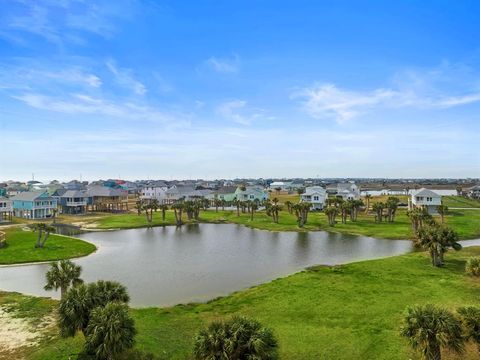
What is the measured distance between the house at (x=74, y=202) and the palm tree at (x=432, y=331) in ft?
341

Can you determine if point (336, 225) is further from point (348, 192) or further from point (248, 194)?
point (248, 194)

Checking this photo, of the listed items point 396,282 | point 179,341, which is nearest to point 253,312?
point 179,341

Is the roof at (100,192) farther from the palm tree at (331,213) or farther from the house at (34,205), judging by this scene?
the palm tree at (331,213)

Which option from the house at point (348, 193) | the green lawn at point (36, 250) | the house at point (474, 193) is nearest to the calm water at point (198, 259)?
the green lawn at point (36, 250)

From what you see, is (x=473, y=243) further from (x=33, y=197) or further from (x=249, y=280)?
(x=33, y=197)

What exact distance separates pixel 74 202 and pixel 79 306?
307 feet

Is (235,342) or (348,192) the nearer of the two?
(235,342)

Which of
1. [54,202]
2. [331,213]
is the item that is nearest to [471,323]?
[331,213]

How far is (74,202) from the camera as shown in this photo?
105 meters

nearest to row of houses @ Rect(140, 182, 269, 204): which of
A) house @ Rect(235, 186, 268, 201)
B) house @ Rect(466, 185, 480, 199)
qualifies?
house @ Rect(235, 186, 268, 201)

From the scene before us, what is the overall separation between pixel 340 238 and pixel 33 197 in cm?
7844

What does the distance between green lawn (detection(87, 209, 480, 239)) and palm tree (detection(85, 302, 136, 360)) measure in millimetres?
54649

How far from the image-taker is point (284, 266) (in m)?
44.3

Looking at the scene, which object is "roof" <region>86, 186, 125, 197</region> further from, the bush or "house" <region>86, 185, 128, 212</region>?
the bush
